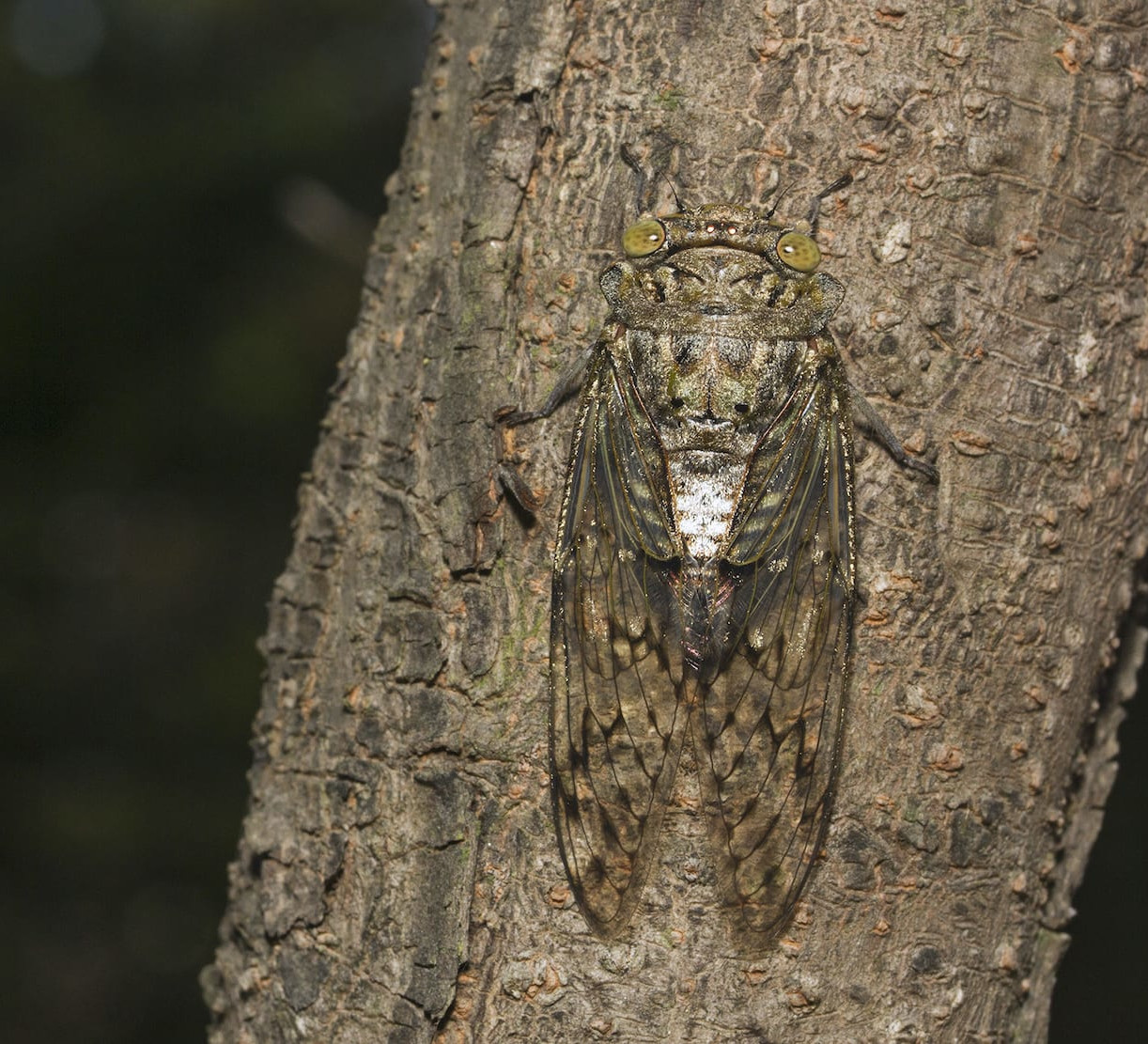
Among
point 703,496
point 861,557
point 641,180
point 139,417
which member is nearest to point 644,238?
point 641,180

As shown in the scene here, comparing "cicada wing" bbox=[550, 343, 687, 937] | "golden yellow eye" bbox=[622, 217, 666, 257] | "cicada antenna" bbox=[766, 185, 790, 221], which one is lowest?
"cicada wing" bbox=[550, 343, 687, 937]

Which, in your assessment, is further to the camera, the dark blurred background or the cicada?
the dark blurred background

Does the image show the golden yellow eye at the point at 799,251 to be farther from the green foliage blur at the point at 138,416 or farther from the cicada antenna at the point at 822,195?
the green foliage blur at the point at 138,416

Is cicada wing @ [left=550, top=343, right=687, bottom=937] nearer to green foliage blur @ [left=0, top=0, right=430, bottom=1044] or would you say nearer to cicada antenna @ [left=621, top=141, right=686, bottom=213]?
cicada antenna @ [left=621, top=141, right=686, bottom=213]

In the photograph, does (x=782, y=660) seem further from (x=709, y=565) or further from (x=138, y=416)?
(x=138, y=416)

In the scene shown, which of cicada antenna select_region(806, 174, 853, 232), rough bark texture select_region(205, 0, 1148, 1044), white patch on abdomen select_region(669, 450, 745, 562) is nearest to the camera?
rough bark texture select_region(205, 0, 1148, 1044)

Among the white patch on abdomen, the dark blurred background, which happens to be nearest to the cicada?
the white patch on abdomen
